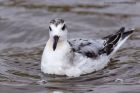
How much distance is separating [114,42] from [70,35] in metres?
1.78

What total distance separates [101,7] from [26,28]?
2.42 meters

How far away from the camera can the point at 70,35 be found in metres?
13.0

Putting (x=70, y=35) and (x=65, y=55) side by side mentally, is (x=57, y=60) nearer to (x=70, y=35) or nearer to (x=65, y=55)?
(x=65, y=55)

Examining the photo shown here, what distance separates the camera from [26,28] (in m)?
13.3

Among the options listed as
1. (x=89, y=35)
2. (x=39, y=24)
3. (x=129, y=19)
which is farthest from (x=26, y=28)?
(x=129, y=19)

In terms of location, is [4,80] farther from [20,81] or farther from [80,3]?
[80,3]

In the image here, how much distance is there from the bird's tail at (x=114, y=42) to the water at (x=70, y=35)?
18 cm

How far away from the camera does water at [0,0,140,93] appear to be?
934 cm

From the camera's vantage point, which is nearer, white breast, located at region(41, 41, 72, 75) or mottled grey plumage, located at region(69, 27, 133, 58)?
white breast, located at region(41, 41, 72, 75)

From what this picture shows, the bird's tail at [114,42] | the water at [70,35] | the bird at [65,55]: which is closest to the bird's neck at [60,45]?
the bird at [65,55]

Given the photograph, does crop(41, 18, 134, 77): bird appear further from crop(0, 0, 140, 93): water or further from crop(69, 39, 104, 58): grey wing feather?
crop(0, 0, 140, 93): water

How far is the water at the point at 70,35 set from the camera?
9336 mm

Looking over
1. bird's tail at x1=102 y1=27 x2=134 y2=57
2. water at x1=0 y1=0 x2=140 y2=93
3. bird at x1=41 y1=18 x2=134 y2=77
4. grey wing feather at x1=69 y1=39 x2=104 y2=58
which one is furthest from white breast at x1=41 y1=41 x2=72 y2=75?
bird's tail at x1=102 y1=27 x2=134 y2=57

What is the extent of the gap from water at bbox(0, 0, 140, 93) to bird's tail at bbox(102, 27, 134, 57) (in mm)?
179
